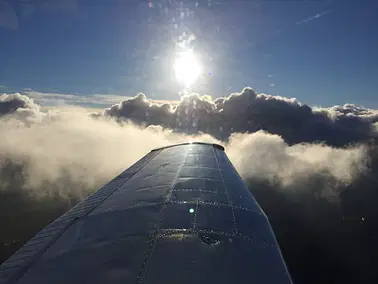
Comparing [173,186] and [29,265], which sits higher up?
[173,186]

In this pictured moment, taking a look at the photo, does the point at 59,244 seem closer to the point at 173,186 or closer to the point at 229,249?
the point at 229,249

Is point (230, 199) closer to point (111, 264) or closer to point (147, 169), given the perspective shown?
point (111, 264)

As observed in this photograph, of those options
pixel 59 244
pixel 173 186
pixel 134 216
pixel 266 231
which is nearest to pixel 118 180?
pixel 173 186

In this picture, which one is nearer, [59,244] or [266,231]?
[59,244]

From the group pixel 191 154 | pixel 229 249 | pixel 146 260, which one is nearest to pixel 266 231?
pixel 229 249

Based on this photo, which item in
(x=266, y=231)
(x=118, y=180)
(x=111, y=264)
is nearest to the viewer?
(x=111, y=264)

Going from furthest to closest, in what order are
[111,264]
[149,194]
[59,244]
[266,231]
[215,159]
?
[215,159] < [149,194] < [266,231] < [59,244] < [111,264]
